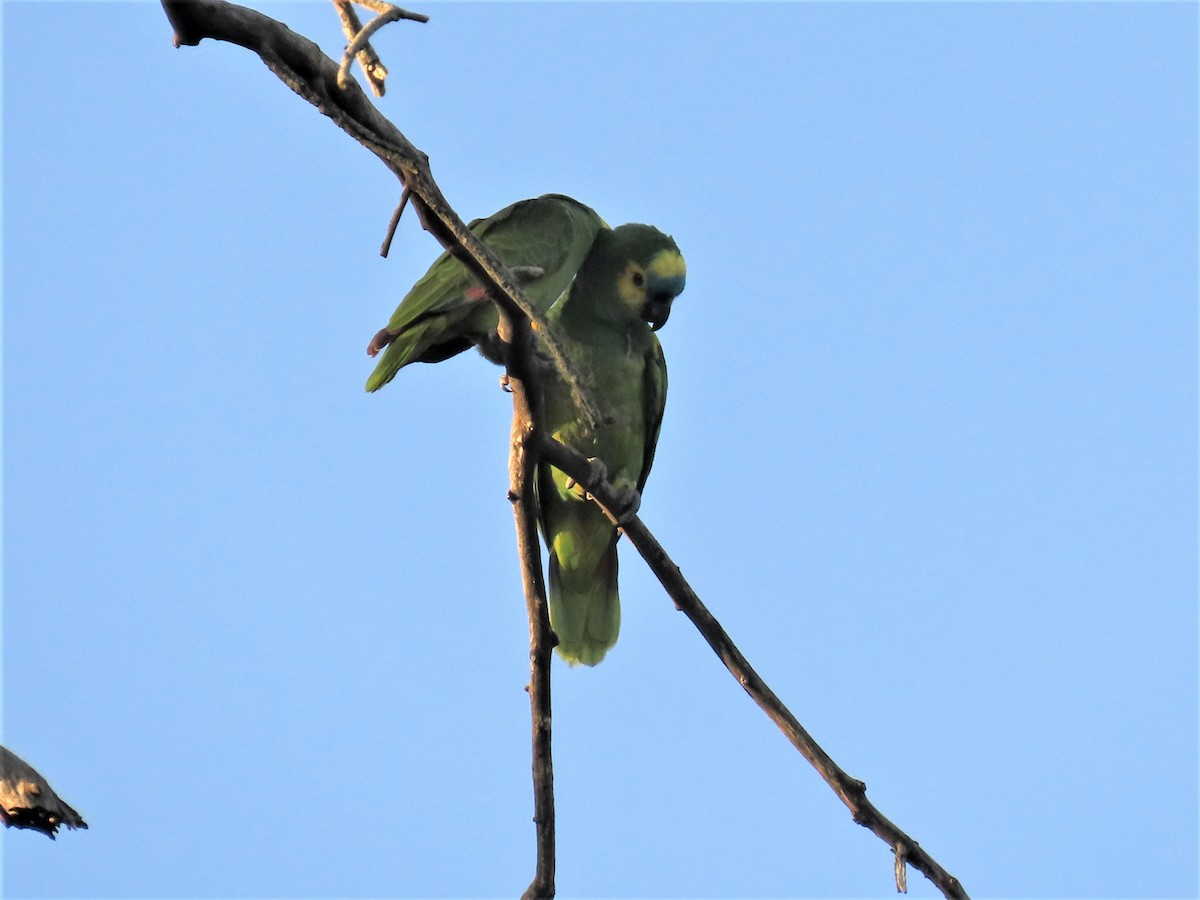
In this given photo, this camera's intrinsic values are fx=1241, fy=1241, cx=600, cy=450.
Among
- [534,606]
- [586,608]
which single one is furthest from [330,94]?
[586,608]

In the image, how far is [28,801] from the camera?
2.39 m

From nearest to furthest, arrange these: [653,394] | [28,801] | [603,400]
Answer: [28,801]
[603,400]
[653,394]

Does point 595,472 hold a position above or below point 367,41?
above

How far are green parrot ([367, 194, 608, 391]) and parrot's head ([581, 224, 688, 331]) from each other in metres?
0.14

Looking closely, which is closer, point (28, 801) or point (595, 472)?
point (28, 801)

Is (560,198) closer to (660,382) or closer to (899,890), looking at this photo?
(660,382)

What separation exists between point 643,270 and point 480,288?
1638mm

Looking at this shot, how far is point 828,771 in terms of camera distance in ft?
10.7

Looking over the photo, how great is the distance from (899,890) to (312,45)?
7.92 ft

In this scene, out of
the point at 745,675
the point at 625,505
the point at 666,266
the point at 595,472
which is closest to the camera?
the point at 745,675

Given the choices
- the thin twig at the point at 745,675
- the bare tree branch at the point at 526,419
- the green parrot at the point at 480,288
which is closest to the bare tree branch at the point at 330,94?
the bare tree branch at the point at 526,419

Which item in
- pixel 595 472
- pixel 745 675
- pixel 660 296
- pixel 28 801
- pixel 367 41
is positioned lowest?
Result: pixel 28 801

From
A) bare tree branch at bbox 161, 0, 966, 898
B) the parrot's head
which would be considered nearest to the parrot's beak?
the parrot's head

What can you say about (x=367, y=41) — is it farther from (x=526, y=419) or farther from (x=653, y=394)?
(x=653, y=394)
